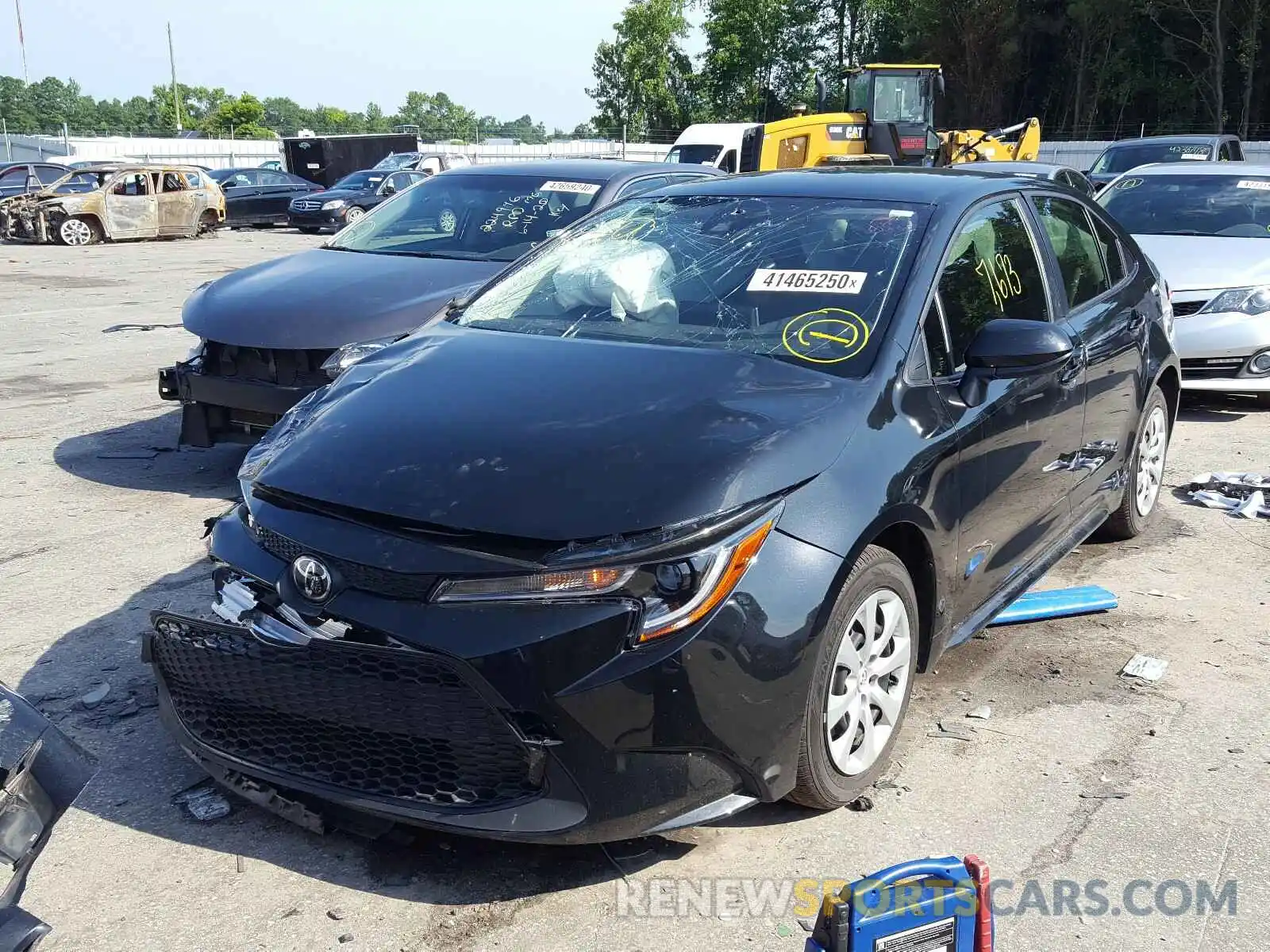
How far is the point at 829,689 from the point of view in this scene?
3.11 m

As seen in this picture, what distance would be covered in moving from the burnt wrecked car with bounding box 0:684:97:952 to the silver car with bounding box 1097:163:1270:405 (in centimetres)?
654

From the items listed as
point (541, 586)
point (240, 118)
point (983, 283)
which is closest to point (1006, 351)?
point (983, 283)

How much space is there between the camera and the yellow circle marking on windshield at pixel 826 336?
141 inches

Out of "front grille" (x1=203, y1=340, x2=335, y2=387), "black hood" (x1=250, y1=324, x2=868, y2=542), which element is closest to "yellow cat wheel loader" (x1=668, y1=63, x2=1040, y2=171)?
"front grille" (x1=203, y1=340, x2=335, y2=387)

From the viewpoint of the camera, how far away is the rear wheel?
24.1 meters

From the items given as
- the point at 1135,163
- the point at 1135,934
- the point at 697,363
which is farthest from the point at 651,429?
the point at 1135,163

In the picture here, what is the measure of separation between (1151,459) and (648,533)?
3.91 m

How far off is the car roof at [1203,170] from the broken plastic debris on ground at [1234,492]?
4248mm

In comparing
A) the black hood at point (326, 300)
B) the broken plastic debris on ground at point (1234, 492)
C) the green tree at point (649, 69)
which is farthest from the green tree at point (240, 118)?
the broken plastic debris on ground at point (1234, 492)

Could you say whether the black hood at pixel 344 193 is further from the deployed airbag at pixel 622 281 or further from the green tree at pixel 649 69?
the green tree at pixel 649 69

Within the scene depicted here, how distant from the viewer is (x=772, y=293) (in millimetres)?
3865

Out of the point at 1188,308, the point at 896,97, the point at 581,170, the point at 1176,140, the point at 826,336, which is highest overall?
the point at 896,97

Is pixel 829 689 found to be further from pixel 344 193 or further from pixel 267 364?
pixel 344 193

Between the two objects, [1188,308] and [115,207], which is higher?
[115,207]
